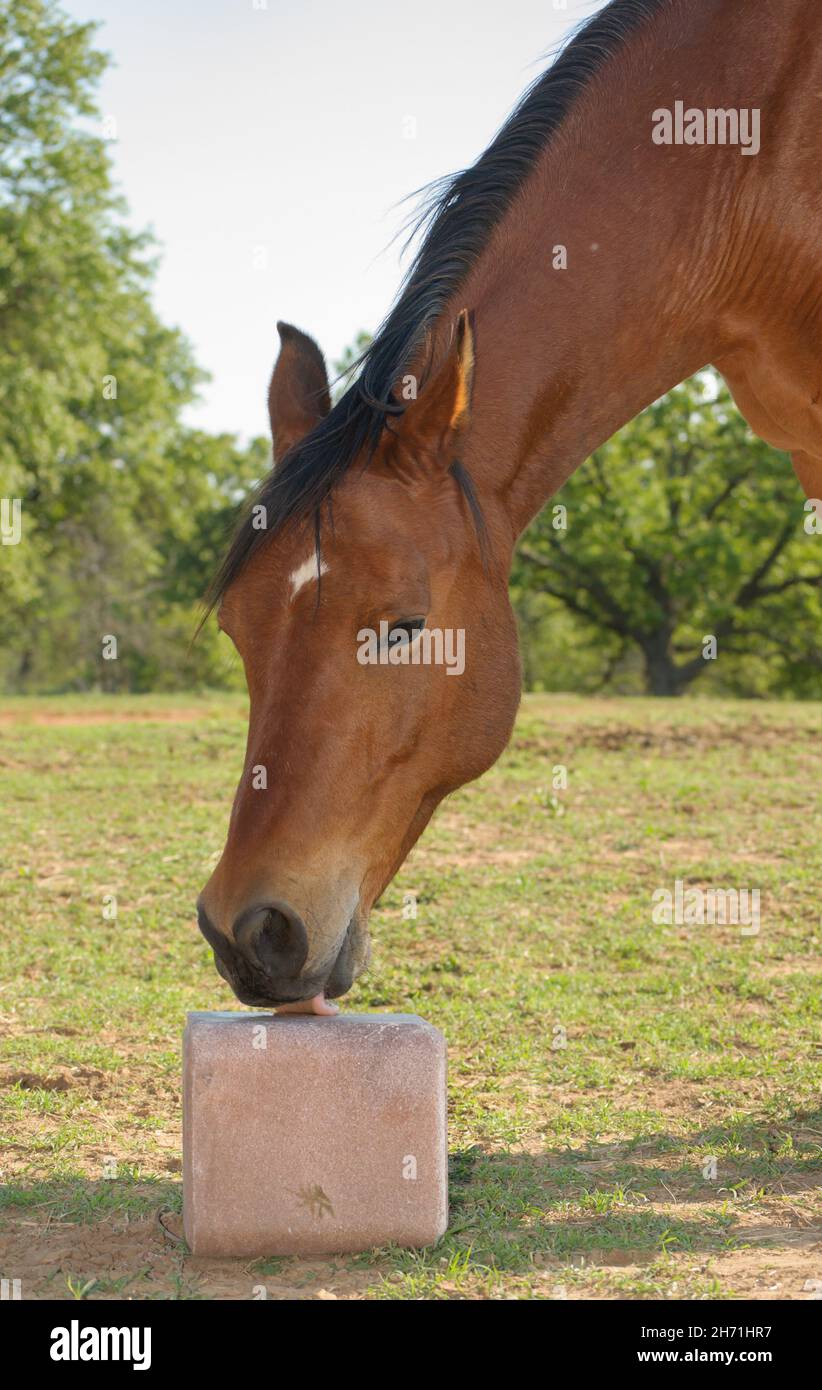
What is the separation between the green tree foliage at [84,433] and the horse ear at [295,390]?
6946mm

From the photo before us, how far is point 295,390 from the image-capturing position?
382 centimetres

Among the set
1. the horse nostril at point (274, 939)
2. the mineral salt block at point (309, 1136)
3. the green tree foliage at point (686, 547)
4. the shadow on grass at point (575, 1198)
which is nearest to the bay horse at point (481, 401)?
the horse nostril at point (274, 939)

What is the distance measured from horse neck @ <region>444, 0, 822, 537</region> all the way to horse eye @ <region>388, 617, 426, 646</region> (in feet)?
1.63

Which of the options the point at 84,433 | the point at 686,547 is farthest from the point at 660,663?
the point at 84,433

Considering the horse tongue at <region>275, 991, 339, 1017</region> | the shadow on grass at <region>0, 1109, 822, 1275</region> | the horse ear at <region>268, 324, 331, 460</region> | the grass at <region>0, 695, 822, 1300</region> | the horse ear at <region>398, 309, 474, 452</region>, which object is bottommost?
the shadow on grass at <region>0, 1109, 822, 1275</region>

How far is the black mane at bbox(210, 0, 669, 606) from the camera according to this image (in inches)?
128

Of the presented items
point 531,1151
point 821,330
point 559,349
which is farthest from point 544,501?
point 531,1151

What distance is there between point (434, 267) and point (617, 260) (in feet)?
1.81

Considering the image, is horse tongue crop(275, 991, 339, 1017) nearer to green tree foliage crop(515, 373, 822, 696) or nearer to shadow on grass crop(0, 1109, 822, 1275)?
shadow on grass crop(0, 1109, 822, 1275)

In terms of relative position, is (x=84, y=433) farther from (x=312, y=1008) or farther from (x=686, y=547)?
(x=312, y=1008)

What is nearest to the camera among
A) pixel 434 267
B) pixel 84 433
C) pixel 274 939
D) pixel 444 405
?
pixel 274 939

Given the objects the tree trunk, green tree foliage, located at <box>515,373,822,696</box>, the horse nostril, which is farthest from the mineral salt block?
the tree trunk

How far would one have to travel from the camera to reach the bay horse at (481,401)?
303cm

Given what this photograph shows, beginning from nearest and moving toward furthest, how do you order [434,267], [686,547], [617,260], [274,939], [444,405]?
[274,939] < [444,405] < [434,267] < [617,260] < [686,547]
